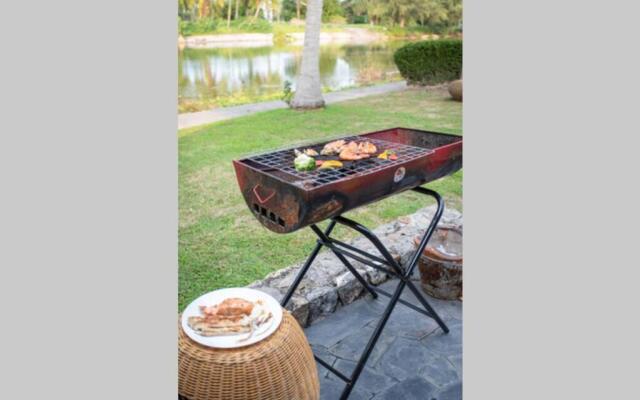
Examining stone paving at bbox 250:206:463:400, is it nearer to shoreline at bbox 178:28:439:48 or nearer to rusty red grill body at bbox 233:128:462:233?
rusty red grill body at bbox 233:128:462:233

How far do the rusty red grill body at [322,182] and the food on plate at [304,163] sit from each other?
0.03m

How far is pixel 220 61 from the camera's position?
8.95 feet

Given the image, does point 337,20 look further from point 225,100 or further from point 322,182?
point 322,182

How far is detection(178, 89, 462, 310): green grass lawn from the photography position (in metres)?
3.35

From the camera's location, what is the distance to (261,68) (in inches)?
128

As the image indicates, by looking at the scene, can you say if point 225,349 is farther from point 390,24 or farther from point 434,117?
point 434,117

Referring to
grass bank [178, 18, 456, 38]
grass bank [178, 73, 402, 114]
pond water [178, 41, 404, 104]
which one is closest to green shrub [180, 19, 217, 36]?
grass bank [178, 18, 456, 38]

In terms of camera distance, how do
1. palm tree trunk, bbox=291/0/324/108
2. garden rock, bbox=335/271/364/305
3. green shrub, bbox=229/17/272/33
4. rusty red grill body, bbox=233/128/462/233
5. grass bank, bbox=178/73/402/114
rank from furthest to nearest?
1. palm tree trunk, bbox=291/0/324/108
2. grass bank, bbox=178/73/402/114
3. garden rock, bbox=335/271/364/305
4. green shrub, bbox=229/17/272/33
5. rusty red grill body, bbox=233/128/462/233

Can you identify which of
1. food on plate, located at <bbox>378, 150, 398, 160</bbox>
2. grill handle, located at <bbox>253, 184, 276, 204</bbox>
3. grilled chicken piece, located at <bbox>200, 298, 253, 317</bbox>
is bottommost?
grilled chicken piece, located at <bbox>200, 298, 253, 317</bbox>

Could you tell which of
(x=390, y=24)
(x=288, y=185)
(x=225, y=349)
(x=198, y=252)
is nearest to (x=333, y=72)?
(x=390, y=24)

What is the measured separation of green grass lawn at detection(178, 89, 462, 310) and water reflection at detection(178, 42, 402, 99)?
1.46 feet

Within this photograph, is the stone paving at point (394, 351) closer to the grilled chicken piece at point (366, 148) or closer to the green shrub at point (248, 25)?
the grilled chicken piece at point (366, 148)

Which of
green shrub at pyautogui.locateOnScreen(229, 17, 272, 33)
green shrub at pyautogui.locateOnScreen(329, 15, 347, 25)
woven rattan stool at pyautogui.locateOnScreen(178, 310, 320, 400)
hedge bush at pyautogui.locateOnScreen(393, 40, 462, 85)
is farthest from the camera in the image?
hedge bush at pyautogui.locateOnScreen(393, 40, 462, 85)

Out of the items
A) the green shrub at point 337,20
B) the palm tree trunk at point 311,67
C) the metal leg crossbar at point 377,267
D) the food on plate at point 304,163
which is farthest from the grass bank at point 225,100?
the metal leg crossbar at point 377,267
